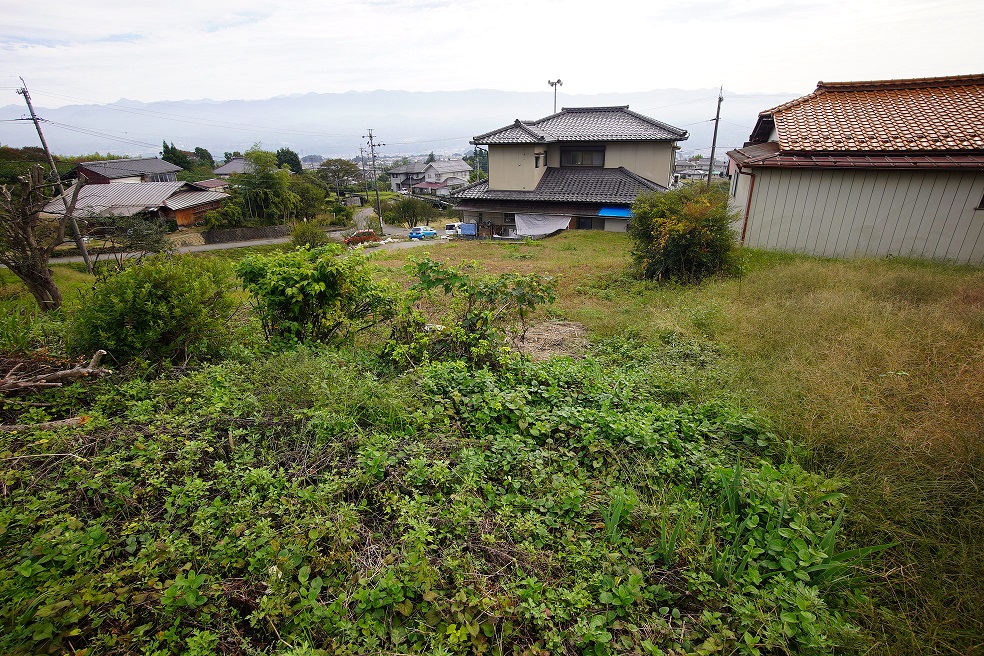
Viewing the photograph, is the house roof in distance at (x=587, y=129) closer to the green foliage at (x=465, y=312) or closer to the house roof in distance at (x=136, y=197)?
the green foliage at (x=465, y=312)

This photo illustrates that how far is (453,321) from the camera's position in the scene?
5.22 meters

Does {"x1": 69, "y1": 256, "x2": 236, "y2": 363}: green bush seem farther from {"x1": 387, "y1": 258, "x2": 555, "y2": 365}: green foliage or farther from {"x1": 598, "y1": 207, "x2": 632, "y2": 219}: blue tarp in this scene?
{"x1": 598, "y1": 207, "x2": 632, "y2": 219}: blue tarp

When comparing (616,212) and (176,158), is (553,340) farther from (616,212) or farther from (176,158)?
(176,158)

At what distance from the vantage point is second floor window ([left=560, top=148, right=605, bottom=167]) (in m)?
25.3

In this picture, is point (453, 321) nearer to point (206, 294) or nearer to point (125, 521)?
point (206, 294)

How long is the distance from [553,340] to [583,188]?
20.6 m

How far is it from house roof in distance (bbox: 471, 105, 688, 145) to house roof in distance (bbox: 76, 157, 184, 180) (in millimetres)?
36920

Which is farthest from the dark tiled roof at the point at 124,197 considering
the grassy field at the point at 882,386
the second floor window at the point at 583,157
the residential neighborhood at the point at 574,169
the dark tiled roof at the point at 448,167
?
the dark tiled roof at the point at 448,167

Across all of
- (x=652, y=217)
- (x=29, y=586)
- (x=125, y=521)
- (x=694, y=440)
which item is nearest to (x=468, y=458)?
(x=694, y=440)

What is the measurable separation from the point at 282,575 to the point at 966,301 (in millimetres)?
8409

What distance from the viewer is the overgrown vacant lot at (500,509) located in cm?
209

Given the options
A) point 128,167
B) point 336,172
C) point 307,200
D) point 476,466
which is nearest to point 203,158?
point 128,167

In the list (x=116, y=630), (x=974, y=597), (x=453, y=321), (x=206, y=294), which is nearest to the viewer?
(x=116, y=630)

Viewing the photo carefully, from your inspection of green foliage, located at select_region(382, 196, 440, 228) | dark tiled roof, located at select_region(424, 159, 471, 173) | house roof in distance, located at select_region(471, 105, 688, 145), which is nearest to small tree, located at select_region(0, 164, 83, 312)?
house roof in distance, located at select_region(471, 105, 688, 145)
